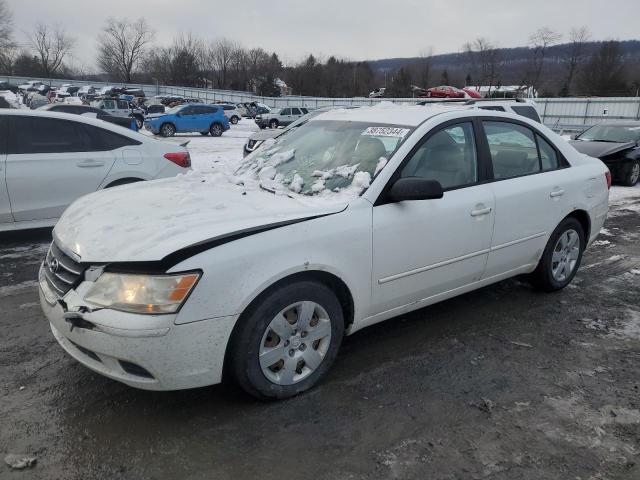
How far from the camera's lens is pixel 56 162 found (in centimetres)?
567

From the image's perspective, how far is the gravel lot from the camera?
7.83 feet

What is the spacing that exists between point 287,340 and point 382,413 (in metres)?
0.66

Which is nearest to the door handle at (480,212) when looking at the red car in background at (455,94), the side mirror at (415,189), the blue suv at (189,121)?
the side mirror at (415,189)

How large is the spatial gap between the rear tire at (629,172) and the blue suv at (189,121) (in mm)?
20247

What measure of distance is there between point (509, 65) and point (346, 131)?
96.1 metres

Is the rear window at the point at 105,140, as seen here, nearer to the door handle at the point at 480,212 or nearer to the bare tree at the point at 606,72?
the door handle at the point at 480,212

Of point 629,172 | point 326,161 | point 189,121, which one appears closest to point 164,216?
point 326,161

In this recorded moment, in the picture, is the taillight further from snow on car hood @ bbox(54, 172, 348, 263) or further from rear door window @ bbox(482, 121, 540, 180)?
rear door window @ bbox(482, 121, 540, 180)

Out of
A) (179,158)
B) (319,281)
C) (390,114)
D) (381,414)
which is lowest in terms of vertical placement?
(381,414)

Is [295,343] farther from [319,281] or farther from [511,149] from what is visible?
[511,149]

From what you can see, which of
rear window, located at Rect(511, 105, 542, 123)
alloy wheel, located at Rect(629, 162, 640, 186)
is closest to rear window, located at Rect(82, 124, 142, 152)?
rear window, located at Rect(511, 105, 542, 123)

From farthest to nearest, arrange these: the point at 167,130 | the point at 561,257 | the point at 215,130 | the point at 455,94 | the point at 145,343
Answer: the point at 455,94
the point at 215,130
the point at 167,130
the point at 561,257
the point at 145,343

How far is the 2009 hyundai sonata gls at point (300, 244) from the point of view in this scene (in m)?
2.45

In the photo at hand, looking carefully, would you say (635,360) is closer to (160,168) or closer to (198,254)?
(198,254)
